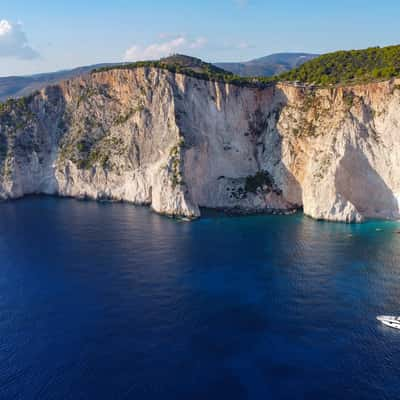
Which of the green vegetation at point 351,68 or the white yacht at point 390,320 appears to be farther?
the green vegetation at point 351,68

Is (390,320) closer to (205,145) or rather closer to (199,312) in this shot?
(199,312)

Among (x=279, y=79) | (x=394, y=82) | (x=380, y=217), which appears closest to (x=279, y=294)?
(x=380, y=217)

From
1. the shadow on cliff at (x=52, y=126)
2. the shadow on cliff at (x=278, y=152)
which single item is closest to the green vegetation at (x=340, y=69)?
the shadow on cliff at (x=278, y=152)

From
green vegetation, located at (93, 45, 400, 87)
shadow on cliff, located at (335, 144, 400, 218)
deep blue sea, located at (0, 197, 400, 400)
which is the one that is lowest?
deep blue sea, located at (0, 197, 400, 400)

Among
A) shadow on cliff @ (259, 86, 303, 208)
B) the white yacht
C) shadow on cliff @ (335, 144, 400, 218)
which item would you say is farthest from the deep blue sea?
shadow on cliff @ (259, 86, 303, 208)

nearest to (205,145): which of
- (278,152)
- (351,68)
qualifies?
(278,152)

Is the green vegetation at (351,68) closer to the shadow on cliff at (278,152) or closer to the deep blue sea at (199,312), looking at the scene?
the shadow on cliff at (278,152)

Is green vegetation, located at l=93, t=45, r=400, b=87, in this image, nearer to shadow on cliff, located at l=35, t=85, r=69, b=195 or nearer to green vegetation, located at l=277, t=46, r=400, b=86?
green vegetation, located at l=277, t=46, r=400, b=86
